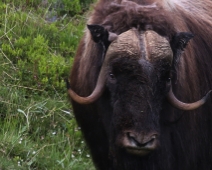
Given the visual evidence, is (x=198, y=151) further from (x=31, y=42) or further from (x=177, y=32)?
(x=31, y=42)

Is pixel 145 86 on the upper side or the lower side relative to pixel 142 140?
upper

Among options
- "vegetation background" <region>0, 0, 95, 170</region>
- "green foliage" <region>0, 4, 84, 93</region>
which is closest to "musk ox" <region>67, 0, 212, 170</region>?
"vegetation background" <region>0, 0, 95, 170</region>

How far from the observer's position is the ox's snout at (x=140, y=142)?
426 cm

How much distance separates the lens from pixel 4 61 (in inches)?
281

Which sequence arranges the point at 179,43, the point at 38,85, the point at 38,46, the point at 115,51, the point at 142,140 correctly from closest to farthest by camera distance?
1. the point at 142,140
2. the point at 115,51
3. the point at 179,43
4. the point at 38,85
5. the point at 38,46

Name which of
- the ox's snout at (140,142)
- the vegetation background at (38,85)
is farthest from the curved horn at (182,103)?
the vegetation background at (38,85)

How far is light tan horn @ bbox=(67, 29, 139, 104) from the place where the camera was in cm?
440

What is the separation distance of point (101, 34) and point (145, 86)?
0.46 metres

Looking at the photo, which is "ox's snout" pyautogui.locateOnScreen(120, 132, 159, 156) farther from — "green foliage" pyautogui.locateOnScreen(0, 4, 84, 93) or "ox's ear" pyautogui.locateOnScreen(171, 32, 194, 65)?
"green foliage" pyautogui.locateOnScreen(0, 4, 84, 93)

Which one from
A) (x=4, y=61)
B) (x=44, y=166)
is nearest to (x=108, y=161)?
(x=44, y=166)

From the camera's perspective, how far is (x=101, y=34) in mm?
4500

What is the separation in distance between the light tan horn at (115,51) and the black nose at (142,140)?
0.39 m

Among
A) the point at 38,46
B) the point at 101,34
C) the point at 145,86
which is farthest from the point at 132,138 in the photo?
the point at 38,46

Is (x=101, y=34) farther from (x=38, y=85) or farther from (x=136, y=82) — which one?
(x=38, y=85)
